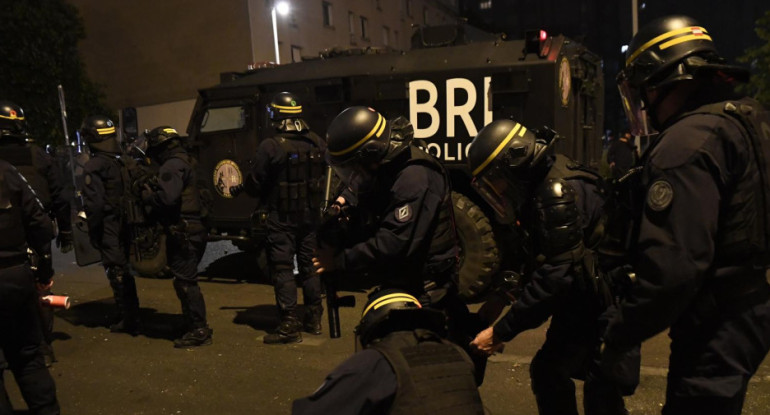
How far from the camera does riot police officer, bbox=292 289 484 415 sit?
157cm

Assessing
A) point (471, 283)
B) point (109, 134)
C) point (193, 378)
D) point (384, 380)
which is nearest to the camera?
point (384, 380)

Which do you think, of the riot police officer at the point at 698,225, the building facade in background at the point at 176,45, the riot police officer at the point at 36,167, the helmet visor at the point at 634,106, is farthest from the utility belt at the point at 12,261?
the building facade in background at the point at 176,45

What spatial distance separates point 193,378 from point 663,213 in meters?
3.66

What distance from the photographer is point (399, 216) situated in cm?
266

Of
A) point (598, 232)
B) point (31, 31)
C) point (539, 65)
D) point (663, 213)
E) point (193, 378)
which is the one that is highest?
point (31, 31)

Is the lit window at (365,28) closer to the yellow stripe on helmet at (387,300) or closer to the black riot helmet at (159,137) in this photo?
the black riot helmet at (159,137)

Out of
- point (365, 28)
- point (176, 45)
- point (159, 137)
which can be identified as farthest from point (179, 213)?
point (365, 28)

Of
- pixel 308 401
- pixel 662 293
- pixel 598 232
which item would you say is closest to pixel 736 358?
pixel 662 293

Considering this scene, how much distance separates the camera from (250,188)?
17.1 ft

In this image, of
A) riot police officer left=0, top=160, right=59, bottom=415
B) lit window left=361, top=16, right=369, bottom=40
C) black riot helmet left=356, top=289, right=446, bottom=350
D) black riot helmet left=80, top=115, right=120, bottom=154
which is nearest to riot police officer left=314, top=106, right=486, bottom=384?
black riot helmet left=356, top=289, right=446, bottom=350

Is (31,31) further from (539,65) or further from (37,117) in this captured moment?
(539,65)

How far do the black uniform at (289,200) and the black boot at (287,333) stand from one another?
0.06 metres

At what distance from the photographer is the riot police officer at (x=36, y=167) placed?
4324 mm

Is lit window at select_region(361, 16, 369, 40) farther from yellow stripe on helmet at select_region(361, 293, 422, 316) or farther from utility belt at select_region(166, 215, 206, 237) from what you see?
yellow stripe on helmet at select_region(361, 293, 422, 316)
